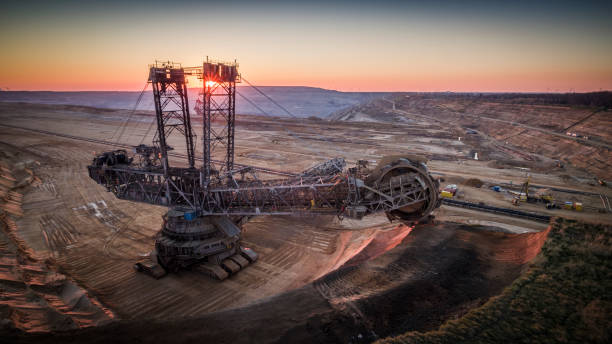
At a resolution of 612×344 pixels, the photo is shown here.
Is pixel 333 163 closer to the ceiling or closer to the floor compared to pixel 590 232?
closer to the ceiling

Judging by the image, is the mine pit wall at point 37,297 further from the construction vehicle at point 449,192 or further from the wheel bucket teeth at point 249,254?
the construction vehicle at point 449,192

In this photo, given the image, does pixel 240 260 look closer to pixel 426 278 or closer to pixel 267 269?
pixel 267 269

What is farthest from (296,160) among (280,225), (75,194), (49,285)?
(49,285)

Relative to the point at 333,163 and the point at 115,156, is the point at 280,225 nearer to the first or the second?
the point at 333,163

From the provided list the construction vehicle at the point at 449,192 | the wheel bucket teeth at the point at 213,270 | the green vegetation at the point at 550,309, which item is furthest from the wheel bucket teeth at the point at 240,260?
the construction vehicle at the point at 449,192

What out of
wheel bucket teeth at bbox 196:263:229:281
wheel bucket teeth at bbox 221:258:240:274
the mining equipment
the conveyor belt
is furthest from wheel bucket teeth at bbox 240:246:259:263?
the conveyor belt

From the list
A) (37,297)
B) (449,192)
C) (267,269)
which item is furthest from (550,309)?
(37,297)
